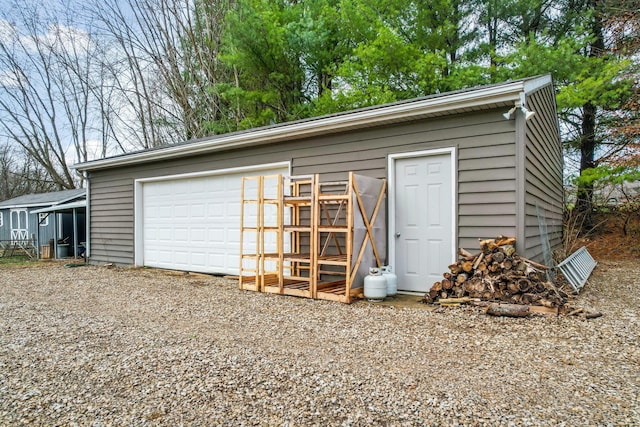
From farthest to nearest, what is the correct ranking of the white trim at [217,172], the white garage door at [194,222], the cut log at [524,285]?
the white garage door at [194,222] → the white trim at [217,172] → the cut log at [524,285]

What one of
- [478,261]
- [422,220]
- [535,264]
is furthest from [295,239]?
[535,264]

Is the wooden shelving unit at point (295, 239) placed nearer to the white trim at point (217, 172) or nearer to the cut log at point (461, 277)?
→ the white trim at point (217, 172)

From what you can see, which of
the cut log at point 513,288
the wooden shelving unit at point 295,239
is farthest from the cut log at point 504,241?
the wooden shelving unit at point 295,239

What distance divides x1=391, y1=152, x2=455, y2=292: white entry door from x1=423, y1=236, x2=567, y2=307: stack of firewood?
40cm

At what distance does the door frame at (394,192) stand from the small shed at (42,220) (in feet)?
29.0

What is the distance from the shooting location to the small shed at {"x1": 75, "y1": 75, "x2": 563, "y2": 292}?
4.68m

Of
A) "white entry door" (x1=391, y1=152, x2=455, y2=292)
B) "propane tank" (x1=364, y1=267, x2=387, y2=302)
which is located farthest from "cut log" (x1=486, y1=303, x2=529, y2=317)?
"propane tank" (x1=364, y1=267, x2=387, y2=302)

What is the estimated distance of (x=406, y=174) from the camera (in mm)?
5438

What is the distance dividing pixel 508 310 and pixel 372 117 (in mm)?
2926

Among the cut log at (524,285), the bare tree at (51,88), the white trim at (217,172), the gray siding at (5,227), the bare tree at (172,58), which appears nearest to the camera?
the cut log at (524,285)

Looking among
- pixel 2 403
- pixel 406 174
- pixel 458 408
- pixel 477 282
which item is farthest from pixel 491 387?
pixel 406 174

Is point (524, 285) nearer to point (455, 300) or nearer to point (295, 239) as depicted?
point (455, 300)

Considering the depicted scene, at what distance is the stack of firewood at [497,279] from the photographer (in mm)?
4215

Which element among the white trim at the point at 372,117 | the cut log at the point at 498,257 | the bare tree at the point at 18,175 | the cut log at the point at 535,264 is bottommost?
the cut log at the point at 535,264
